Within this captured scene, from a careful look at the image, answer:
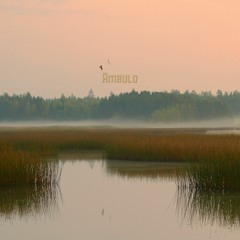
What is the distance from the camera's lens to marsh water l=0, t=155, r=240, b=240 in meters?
11.1

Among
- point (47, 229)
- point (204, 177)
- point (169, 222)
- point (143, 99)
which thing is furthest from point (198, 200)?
point (143, 99)

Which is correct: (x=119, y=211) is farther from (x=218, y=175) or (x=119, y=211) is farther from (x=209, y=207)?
(x=218, y=175)

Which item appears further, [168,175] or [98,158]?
[98,158]

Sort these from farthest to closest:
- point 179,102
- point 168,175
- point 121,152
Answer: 1. point 179,102
2. point 121,152
3. point 168,175

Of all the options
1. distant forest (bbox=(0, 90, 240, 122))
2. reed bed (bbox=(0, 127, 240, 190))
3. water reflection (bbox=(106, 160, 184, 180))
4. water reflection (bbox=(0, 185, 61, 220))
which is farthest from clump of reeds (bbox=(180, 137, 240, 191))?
distant forest (bbox=(0, 90, 240, 122))

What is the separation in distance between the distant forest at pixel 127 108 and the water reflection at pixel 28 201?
77.8 metres

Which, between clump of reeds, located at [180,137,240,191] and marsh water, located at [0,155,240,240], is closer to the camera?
marsh water, located at [0,155,240,240]

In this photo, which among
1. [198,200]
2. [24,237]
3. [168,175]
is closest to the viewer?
[24,237]

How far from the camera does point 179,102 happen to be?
326 ft

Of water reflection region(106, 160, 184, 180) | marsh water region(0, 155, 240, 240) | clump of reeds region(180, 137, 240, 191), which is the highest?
clump of reeds region(180, 137, 240, 191)

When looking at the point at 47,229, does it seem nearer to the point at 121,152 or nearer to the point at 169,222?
the point at 169,222

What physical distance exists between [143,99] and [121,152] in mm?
76083

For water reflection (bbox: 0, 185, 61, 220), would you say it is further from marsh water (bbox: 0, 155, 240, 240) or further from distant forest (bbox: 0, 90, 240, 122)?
distant forest (bbox: 0, 90, 240, 122)

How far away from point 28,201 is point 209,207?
343 cm
